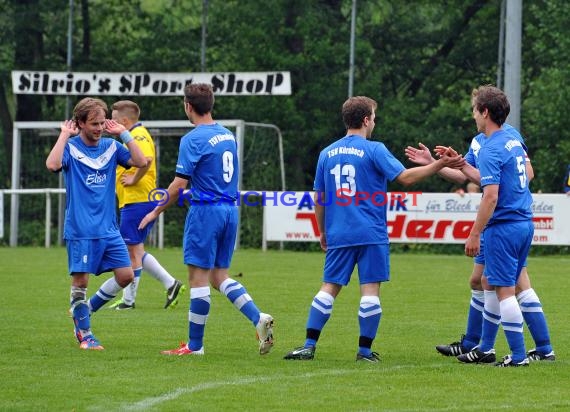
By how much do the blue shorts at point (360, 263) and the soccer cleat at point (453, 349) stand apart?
0.87 metres

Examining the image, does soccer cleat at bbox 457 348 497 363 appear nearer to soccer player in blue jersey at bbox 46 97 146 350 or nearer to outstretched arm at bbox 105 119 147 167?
soccer player in blue jersey at bbox 46 97 146 350

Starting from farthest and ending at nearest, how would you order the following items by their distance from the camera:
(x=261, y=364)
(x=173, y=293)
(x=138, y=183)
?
(x=173, y=293)
(x=138, y=183)
(x=261, y=364)

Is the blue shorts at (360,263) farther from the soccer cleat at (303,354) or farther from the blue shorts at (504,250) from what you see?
the blue shorts at (504,250)

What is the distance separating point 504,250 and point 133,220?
5486 mm

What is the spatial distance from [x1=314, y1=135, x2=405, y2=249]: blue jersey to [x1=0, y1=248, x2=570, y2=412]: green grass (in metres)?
0.93

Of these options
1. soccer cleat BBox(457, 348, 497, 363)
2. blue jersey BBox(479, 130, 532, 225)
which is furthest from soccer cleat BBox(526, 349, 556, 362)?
blue jersey BBox(479, 130, 532, 225)

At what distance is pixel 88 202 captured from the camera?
972 centimetres

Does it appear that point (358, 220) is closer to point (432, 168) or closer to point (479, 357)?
point (432, 168)

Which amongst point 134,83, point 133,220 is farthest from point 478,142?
point 134,83

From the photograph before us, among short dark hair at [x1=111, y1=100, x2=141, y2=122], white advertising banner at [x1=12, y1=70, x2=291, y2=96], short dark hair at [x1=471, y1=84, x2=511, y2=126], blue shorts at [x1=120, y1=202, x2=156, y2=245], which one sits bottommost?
blue shorts at [x1=120, y1=202, x2=156, y2=245]

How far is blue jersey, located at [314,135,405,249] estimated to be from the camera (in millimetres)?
9086

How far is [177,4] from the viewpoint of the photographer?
36188 millimetres

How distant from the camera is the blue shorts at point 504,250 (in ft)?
28.8

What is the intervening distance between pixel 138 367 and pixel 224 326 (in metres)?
3.00
